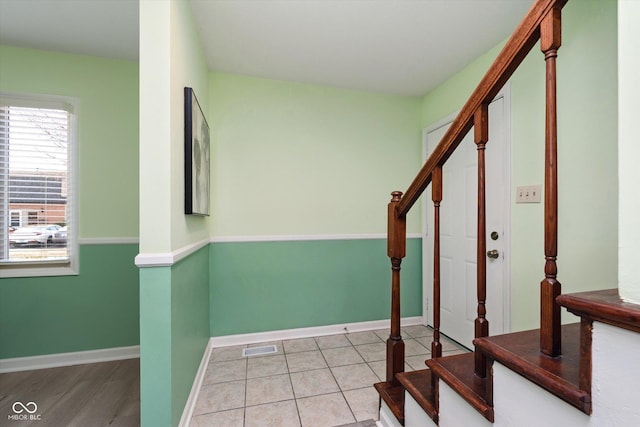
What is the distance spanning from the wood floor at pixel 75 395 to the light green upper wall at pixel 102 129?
104 centimetres

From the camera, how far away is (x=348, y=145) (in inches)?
109

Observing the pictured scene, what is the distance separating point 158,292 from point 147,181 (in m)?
0.52

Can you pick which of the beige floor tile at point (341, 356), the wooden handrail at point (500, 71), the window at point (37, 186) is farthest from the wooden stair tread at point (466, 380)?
the window at point (37, 186)

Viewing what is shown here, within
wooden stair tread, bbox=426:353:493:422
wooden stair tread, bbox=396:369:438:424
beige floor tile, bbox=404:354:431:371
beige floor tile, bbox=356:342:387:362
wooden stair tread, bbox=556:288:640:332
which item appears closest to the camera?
wooden stair tread, bbox=556:288:640:332

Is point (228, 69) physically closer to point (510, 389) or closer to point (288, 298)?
point (288, 298)

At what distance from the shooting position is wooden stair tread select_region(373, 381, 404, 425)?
127 cm

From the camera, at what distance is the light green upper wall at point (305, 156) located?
8.14 feet

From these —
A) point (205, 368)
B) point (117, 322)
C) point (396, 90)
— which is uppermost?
point (396, 90)

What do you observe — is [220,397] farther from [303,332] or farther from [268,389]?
[303,332]

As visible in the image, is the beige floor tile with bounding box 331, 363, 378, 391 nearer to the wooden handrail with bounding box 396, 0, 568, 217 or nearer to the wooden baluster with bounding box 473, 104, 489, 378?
the wooden baluster with bounding box 473, 104, 489, 378

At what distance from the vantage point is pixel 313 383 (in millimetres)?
1869

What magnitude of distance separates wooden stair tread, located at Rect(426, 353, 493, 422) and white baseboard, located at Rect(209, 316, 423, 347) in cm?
169

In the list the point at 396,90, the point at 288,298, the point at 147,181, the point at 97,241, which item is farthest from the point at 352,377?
the point at 396,90

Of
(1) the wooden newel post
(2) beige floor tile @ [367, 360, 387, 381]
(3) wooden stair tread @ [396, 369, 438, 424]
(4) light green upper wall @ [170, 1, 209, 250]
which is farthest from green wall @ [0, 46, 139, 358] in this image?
(3) wooden stair tread @ [396, 369, 438, 424]
